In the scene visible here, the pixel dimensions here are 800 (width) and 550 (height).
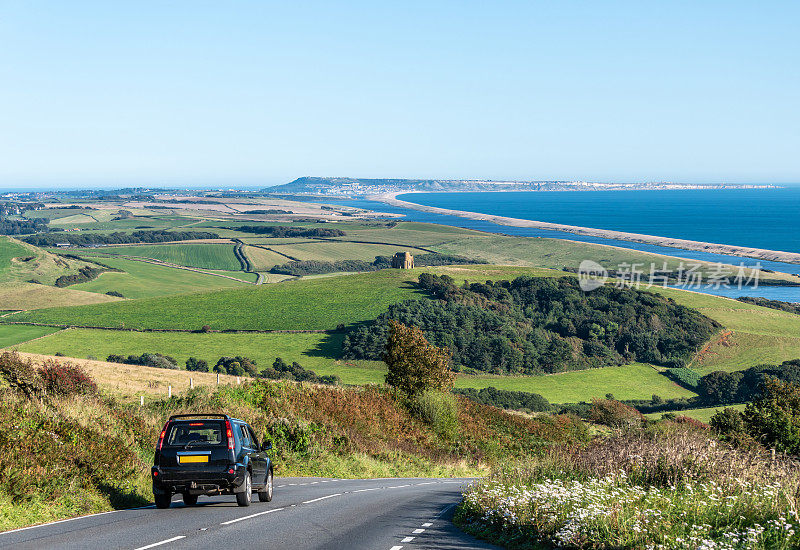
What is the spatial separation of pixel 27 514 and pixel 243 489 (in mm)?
4373

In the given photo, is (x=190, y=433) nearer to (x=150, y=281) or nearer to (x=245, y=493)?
(x=245, y=493)

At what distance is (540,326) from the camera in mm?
116625

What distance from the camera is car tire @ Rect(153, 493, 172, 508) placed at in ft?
54.9

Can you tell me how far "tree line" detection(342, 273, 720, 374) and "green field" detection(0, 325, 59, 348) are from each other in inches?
1499

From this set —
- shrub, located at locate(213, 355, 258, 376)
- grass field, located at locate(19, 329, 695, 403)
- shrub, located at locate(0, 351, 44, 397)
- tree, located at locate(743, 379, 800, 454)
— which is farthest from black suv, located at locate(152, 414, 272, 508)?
grass field, located at locate(19, 329, 695, 403)

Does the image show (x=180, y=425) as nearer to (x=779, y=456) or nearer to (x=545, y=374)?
(x=779, y=456)

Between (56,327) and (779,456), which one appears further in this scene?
(56,327)

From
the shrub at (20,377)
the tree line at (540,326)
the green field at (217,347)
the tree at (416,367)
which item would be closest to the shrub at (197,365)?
the green field at (217,347)

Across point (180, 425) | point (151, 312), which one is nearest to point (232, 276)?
point (151, 312)

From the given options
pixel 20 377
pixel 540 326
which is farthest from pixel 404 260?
pixel 20 377

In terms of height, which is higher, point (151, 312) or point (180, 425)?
point (180, 425)

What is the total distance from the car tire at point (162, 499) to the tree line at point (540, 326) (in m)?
78.2

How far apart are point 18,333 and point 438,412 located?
239 ft

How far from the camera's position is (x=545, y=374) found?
323ft
